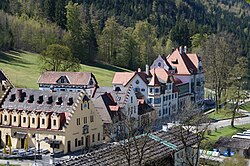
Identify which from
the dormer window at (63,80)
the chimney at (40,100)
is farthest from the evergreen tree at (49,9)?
the chimney at (40,100)

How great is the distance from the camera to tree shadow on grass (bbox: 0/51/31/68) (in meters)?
73.8

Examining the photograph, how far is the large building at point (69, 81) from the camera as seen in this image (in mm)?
54438

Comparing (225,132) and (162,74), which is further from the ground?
(162,74)

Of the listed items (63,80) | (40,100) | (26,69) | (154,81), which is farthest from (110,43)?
(40,100)

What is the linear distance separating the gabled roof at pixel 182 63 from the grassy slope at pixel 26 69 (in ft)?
32.2

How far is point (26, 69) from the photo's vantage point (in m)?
71.9

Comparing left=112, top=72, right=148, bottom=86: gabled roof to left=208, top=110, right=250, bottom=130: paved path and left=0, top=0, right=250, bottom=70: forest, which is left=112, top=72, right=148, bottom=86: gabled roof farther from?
left=0, top=0, right=250, bottom=70: forest

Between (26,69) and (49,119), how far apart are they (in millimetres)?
32497

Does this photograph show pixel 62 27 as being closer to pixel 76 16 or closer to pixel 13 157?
pixel 76 16

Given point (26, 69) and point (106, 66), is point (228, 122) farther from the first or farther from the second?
point (106, 66)

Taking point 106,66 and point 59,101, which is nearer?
point 59,101

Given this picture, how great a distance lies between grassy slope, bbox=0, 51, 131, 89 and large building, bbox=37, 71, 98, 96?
6416mm

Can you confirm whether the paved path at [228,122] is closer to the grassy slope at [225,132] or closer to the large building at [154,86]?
the grassy slope at [225,132]

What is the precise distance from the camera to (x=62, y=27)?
3730 inches
